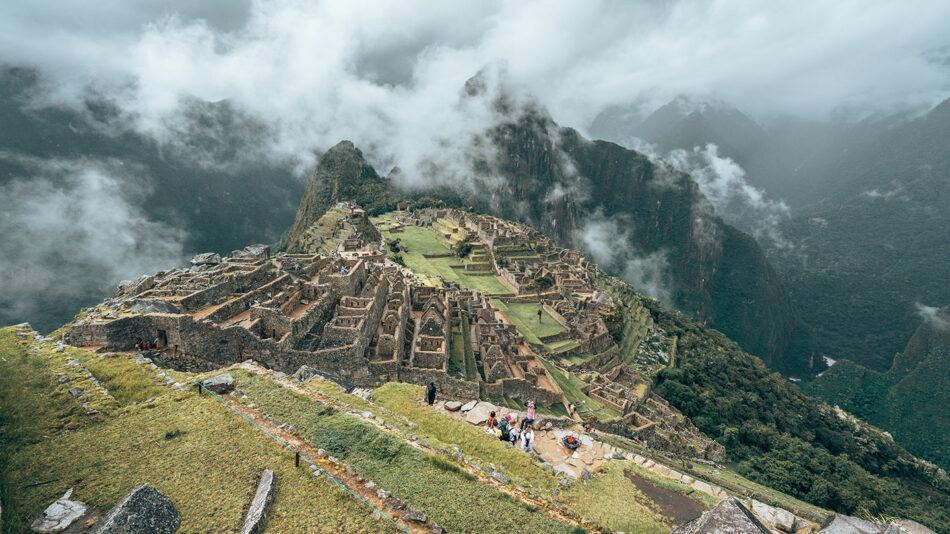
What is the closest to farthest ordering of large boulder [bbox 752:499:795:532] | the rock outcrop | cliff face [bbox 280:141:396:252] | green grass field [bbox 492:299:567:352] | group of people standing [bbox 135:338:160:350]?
the rock outcrop, large boulder [bbox 752:499:795:532], group of people standing [bbox 135:338:160:350], green grass field [bbox 492:299:567:352], cliff face [bbox 280:141:396:252]

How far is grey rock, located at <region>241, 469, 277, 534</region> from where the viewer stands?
6.97 m

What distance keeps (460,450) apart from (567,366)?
27.8 m

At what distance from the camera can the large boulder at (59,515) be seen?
622 centimetres

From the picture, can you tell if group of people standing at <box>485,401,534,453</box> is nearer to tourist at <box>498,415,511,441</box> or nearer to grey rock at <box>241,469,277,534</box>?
tourist at <box>498,415,511,441</box>

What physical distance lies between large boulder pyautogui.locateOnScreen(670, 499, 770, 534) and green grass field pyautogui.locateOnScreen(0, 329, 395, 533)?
19.7 feet

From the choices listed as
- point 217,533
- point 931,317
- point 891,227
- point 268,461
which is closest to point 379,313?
point 268,461

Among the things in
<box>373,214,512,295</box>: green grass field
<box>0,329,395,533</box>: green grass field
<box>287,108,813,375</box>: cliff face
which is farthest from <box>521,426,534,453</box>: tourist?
<box>287,108,813,375</box>: cliff face

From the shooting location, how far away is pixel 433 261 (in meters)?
63.2

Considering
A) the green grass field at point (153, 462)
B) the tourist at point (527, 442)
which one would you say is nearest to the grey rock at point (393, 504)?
the green grass field at point (153, 462)

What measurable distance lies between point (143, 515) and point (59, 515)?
4.41ft

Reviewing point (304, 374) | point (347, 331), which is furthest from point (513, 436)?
point (347, 331)

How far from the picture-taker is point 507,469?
11.3 metres

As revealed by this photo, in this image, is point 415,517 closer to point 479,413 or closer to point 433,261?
point 479,413

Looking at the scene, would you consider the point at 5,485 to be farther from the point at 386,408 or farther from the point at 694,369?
the point at 694,369
